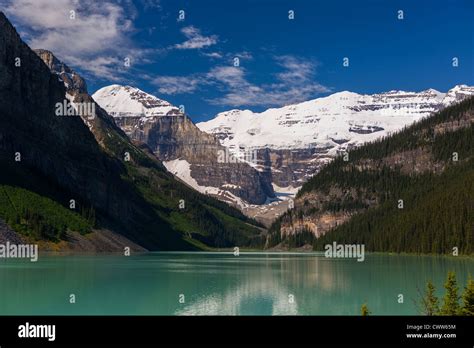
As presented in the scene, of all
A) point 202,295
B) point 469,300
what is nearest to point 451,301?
point 469,300

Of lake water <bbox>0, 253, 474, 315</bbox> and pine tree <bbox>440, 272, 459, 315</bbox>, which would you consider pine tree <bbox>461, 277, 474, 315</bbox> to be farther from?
lake water <bbox>0, 253, 474, 315</bbox>

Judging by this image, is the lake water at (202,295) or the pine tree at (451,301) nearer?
the pine tree at (451,301)

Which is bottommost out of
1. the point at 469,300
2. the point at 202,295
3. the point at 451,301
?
the point at 202,295

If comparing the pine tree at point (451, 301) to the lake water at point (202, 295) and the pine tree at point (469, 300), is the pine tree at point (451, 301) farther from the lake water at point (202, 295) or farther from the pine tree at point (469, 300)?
the lake water at point (202, 295)

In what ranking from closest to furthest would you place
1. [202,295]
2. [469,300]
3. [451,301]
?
[469,300]
[451,301]
[202,295]

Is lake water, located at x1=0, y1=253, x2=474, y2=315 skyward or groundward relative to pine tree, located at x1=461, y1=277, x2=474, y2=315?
groundward

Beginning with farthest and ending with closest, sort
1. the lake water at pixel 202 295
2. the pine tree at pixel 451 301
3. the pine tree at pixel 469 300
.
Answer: the lake water at pixel 202 295
the pine tree at pixel 451 301
the pine tree at pixel 469 300

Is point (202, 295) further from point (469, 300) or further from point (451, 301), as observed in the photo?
point (469, 300)

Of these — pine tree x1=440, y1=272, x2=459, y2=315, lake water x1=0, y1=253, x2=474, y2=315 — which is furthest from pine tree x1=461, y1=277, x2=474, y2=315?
lake water x1=0, y1=253, x2=474, y2=315

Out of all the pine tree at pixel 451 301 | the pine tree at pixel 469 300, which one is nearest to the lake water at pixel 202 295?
the pine tree at pixel 451 301

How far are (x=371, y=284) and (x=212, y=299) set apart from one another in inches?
1096
